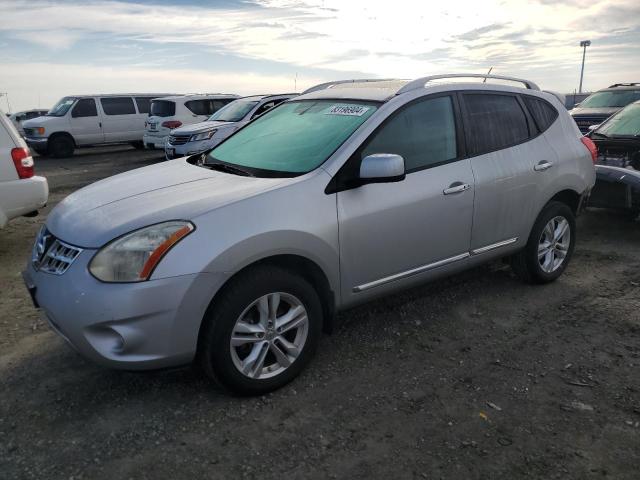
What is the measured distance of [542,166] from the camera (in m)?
4.26

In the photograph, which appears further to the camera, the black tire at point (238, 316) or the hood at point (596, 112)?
the hood at point (596, 112)

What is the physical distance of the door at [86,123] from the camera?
16.2 metres

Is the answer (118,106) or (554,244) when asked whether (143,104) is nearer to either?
(118,106)

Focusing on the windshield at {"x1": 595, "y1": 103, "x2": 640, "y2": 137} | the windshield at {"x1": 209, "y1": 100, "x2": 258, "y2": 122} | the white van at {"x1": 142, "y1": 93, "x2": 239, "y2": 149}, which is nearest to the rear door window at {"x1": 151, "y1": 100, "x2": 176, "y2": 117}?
the white van at {"x1": 142, "y1": 93, "x2": 239, "y2": 149}

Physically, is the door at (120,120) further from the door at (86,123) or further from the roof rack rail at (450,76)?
the roof rack rail at (450,76)

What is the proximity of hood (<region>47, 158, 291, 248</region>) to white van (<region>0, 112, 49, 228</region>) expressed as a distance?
243 centimetres

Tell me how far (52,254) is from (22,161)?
3.16 m

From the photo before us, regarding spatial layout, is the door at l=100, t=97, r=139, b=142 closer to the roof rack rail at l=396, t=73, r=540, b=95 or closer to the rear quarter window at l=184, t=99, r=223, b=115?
the rear quarter window at l=184, t=99, r=223, b=115

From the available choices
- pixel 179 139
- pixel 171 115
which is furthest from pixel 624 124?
pixel 171 115

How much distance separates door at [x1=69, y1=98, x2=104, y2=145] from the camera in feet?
53.3

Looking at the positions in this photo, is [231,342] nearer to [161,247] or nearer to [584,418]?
[161,247]

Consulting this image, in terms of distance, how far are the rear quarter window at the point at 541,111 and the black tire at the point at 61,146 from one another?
15218 millimetres

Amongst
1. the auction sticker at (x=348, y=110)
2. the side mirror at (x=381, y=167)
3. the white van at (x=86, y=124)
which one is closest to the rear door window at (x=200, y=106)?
the white van at (x=86, y=124)

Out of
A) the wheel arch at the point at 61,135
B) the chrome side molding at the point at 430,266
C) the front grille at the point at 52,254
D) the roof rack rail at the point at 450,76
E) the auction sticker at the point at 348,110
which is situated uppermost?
the roof rack rail at the point at 450,76
